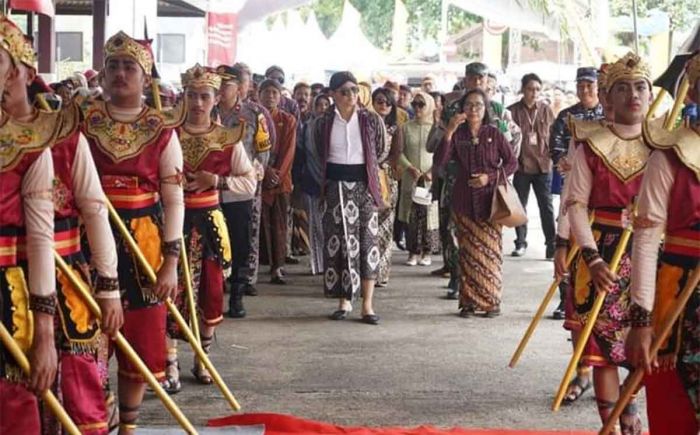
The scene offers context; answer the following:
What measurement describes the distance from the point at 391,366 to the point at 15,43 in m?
4.65

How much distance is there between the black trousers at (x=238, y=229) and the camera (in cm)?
927

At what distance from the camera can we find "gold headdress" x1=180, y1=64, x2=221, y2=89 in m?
7.10

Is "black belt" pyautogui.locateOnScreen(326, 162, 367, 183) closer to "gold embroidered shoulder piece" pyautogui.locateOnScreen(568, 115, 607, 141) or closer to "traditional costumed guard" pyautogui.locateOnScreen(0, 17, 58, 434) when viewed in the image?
"gold embroidered shoulder piece" pyautogui.locateOnScreen(568, 115, 607, 141)

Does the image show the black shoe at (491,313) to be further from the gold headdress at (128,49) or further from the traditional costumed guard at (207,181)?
the gold headdress at (128,49)

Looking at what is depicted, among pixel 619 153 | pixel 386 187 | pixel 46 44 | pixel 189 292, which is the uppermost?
pixel 46 44

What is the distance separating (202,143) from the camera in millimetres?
7234

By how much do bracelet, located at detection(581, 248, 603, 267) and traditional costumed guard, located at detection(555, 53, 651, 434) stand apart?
52 millimetres

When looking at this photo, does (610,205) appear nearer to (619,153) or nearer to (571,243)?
(619,153)

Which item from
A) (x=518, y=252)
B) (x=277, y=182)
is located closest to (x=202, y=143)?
(x=277, y=182)

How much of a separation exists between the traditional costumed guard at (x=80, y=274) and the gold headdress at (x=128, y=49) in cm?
124

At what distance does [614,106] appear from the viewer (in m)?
5.77

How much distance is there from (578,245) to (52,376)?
263 centimetres

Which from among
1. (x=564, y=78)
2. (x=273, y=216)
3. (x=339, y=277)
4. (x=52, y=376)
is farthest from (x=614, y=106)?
(x=564, y=78)

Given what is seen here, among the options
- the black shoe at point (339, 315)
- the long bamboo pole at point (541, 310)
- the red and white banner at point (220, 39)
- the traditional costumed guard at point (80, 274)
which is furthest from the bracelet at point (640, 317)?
the red and white banner at point (220, 39)
